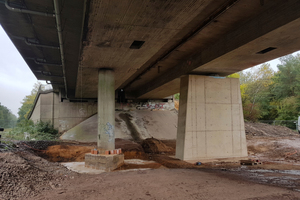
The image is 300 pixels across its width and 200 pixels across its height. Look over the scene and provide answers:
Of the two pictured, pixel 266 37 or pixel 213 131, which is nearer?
pixel 266 37

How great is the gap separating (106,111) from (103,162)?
9.29 feet

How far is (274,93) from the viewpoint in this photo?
4472 cm

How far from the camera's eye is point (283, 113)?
4094cm

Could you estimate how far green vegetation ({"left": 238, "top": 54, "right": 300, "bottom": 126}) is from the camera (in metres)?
40.2

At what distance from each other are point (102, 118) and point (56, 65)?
5.96 meters

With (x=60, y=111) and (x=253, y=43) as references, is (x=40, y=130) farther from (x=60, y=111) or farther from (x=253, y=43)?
(x=253, y=43)

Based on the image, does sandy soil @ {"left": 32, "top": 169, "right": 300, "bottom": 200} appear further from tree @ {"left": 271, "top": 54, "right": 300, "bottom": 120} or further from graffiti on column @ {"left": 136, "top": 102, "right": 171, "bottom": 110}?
tree @ {"left": 271, "top": 54, "right": 300, "bottom": 120}

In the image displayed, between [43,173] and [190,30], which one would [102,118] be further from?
[190,30]

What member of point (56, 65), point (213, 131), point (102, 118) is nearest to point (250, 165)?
point (213, 131)

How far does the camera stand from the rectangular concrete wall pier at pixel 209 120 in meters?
14.0

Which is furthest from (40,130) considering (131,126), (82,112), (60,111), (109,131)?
(109,131)

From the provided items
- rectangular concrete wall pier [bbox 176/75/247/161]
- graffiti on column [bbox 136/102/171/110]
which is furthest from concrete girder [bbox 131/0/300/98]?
graffiti on column [bbox 136/102/171/110]

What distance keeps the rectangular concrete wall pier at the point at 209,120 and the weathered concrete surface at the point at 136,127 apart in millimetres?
10944

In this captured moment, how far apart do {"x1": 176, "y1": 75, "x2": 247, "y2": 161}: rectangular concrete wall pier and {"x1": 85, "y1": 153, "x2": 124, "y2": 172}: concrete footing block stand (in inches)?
169
